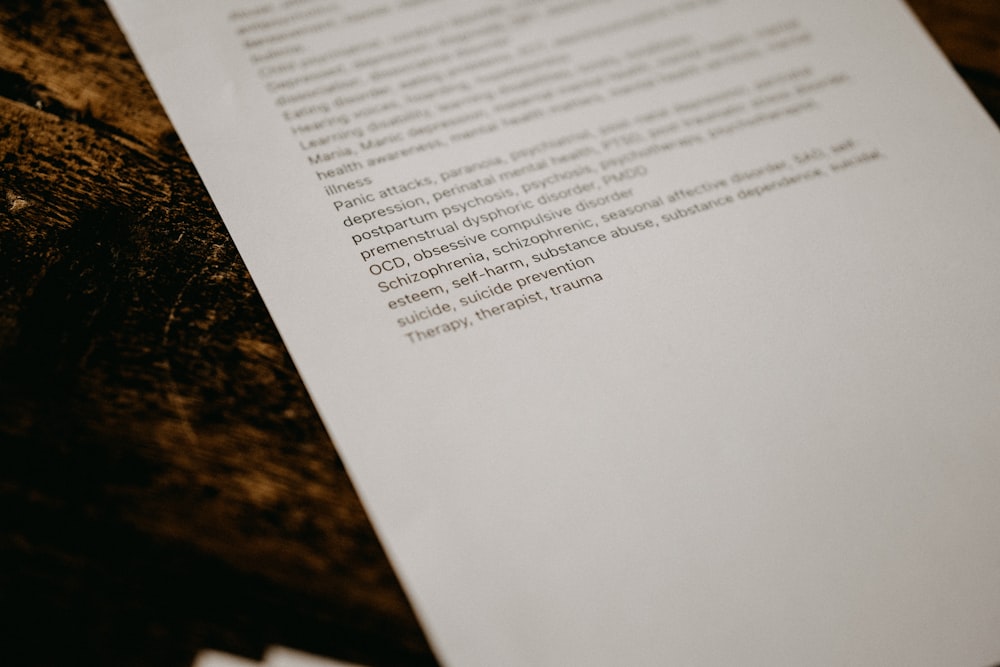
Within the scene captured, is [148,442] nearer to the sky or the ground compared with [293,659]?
nearer to the sky

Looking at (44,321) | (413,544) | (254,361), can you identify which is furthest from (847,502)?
(44,321)

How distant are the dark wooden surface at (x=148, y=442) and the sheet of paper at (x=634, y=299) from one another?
24 mm

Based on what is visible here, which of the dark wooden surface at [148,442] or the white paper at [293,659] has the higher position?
the dark wooden surface at [148,442]

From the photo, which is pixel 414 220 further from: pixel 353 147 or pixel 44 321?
pixel 44 321

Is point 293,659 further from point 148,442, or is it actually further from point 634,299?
point 634,299

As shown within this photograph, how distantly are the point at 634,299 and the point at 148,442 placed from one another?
305 millimetres

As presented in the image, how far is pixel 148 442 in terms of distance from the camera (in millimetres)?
380

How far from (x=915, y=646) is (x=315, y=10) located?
60cm

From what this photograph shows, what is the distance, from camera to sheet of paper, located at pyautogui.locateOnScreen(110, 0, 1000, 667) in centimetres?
36

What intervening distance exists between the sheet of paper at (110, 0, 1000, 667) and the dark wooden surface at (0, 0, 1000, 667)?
0.02 meters

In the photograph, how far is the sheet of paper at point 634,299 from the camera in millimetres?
362

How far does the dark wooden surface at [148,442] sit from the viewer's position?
1.16 feet

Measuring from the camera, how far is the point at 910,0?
57 centimetres

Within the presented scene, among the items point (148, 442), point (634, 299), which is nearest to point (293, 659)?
point (148, 442)
